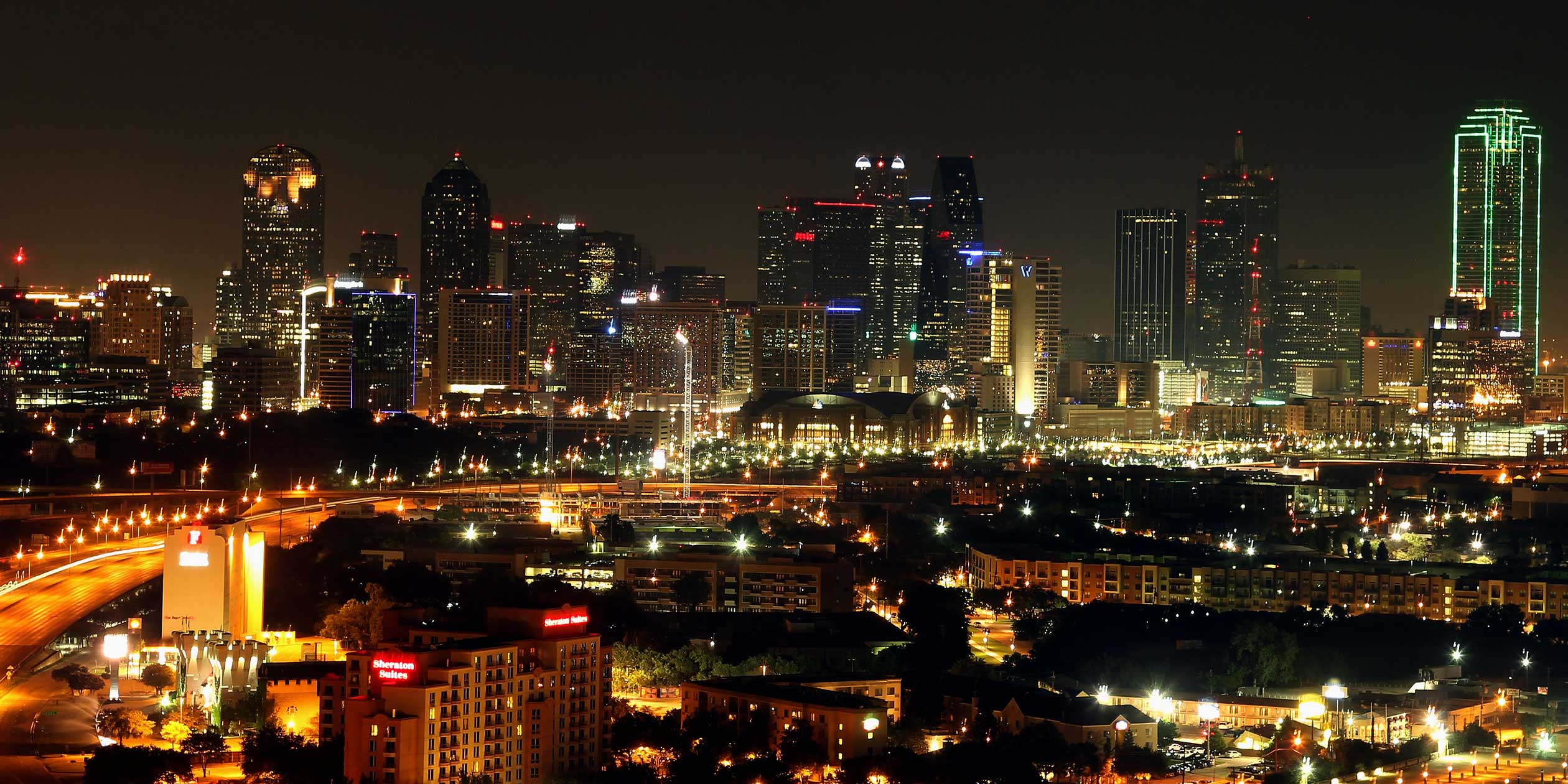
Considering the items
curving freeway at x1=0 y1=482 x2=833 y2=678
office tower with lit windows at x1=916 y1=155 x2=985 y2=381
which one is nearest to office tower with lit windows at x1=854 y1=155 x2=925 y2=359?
office tower with lit windows at x1=916 y1=155 x2=985 y2=381

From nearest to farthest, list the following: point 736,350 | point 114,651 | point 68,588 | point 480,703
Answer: point 480,703
point 114,651
point 68,588
point 736,350

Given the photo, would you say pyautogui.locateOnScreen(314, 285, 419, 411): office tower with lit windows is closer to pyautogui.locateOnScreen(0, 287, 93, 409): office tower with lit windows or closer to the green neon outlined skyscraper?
pyautogui.locateOnScreen(0, 287, 93, 409): office tower with lit windows

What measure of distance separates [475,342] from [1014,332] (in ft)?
78.9

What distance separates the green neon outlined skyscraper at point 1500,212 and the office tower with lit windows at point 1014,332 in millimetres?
17473

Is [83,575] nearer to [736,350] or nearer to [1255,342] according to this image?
[736,350]

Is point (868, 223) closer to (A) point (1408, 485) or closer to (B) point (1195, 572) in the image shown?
(A) point (1408, 485)

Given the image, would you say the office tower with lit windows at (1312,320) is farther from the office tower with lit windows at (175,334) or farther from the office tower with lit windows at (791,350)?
the office tower with lit windows at (175,334)

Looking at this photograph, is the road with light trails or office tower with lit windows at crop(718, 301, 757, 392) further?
office tower with lit windows at crop(718, 301, 757, 392)

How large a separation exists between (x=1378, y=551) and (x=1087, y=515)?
11019 millimetres

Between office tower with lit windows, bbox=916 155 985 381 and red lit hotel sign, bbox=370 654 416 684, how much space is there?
306ft

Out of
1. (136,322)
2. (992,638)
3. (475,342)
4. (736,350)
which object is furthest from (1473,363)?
(992,638)

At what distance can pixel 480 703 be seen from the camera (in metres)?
23.1

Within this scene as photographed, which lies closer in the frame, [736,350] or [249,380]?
[249,380]

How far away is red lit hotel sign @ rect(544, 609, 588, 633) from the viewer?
24.3 m
